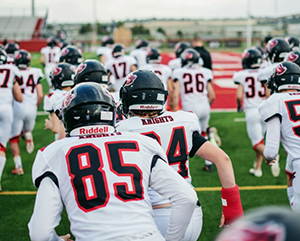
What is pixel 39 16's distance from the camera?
47312mm

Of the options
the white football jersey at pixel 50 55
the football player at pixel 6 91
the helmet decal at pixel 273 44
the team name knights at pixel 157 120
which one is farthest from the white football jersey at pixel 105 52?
the team name knights at pixel 157 120

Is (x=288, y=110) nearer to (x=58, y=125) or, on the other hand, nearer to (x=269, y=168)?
(x=58, y=125)

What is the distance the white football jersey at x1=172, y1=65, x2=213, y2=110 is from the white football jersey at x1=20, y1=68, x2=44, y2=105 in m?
2.68

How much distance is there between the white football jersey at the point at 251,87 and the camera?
6.48m

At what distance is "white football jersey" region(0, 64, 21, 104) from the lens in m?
5.72

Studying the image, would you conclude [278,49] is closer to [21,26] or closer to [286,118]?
[286,118]

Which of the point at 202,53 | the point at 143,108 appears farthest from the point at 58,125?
the point at 202,53

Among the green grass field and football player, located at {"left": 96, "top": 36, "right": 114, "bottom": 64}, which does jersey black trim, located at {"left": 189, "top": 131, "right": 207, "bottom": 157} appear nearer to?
the green grass field

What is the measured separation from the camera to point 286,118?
3676 millimetres

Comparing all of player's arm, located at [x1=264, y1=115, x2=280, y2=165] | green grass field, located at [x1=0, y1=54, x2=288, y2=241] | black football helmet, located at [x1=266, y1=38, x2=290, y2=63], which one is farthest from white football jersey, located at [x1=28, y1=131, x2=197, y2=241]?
black football helmet, located at [x1=266, y1=38, x2=290, y2=63]

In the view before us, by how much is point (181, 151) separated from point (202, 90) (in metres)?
4.57

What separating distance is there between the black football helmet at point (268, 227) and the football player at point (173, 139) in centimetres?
158

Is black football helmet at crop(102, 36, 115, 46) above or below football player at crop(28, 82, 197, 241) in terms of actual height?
above

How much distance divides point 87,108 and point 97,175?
41 centimetres
